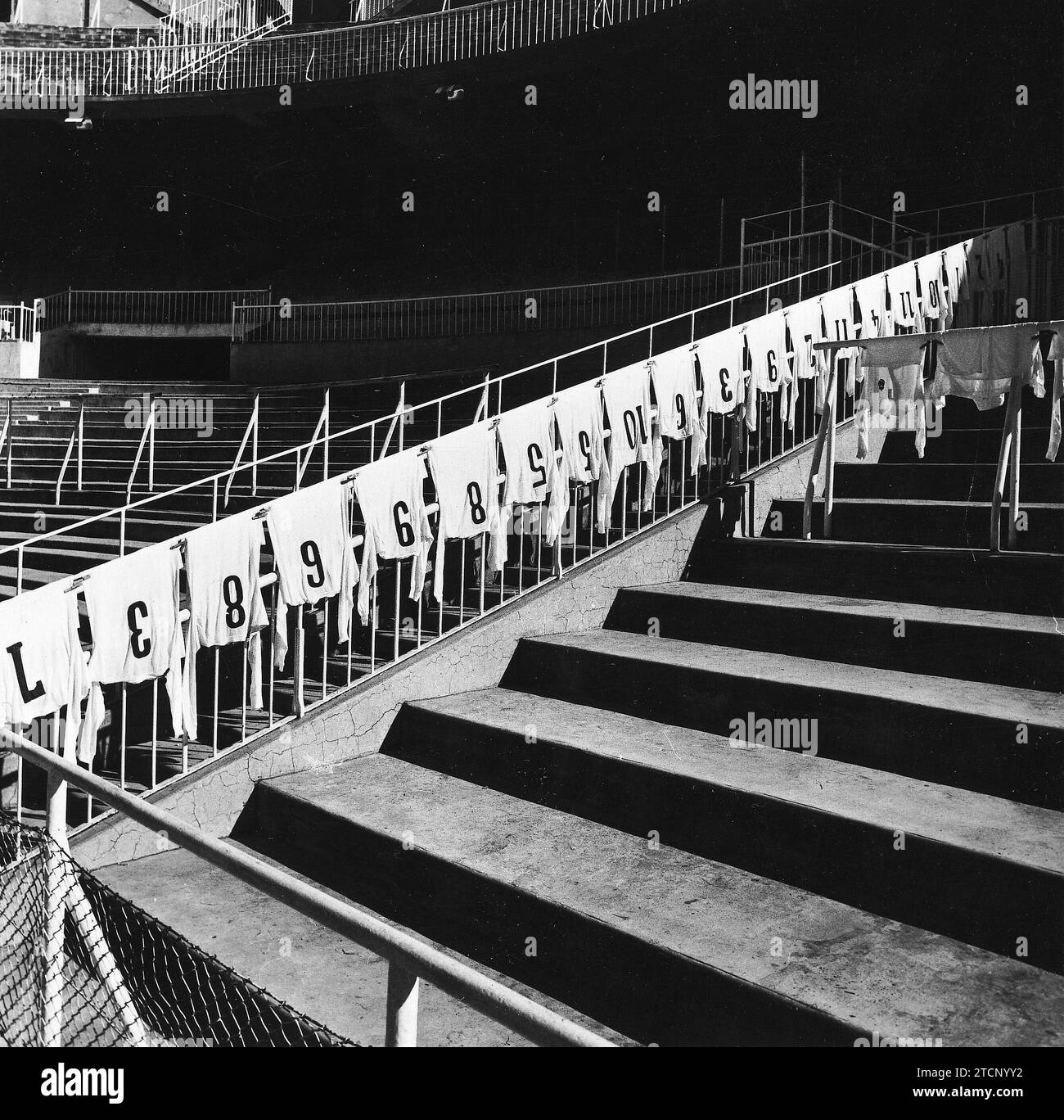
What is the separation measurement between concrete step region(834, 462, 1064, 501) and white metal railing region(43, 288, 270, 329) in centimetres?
1837

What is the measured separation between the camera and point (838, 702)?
4871 millimetres

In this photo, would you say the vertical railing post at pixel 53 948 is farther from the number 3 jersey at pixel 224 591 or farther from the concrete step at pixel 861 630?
the concrete step at pixel 861 630

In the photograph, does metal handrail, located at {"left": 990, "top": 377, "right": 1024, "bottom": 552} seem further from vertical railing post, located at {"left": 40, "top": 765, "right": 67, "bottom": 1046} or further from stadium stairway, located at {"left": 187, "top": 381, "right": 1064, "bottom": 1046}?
vertical railing post, located at {"left": 40, "top": 765, "right": 67, "bottom": 1046}

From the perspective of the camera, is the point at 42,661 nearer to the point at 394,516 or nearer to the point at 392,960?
the point at 394,516

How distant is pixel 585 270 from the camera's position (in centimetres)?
2125

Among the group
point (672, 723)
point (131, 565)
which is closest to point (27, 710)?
point (131, 565)

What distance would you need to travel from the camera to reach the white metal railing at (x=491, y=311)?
17734mm

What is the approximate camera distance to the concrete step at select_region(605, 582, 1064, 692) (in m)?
5.12

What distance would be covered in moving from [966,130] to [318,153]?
520 inches

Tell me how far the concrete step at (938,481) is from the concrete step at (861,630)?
4.95ft

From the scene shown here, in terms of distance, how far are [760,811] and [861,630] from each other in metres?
1.82

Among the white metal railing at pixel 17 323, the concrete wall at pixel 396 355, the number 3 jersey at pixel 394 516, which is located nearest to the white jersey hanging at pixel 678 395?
the number 3 jersey at pixel 394 516

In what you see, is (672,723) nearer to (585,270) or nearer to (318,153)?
(585,270)
